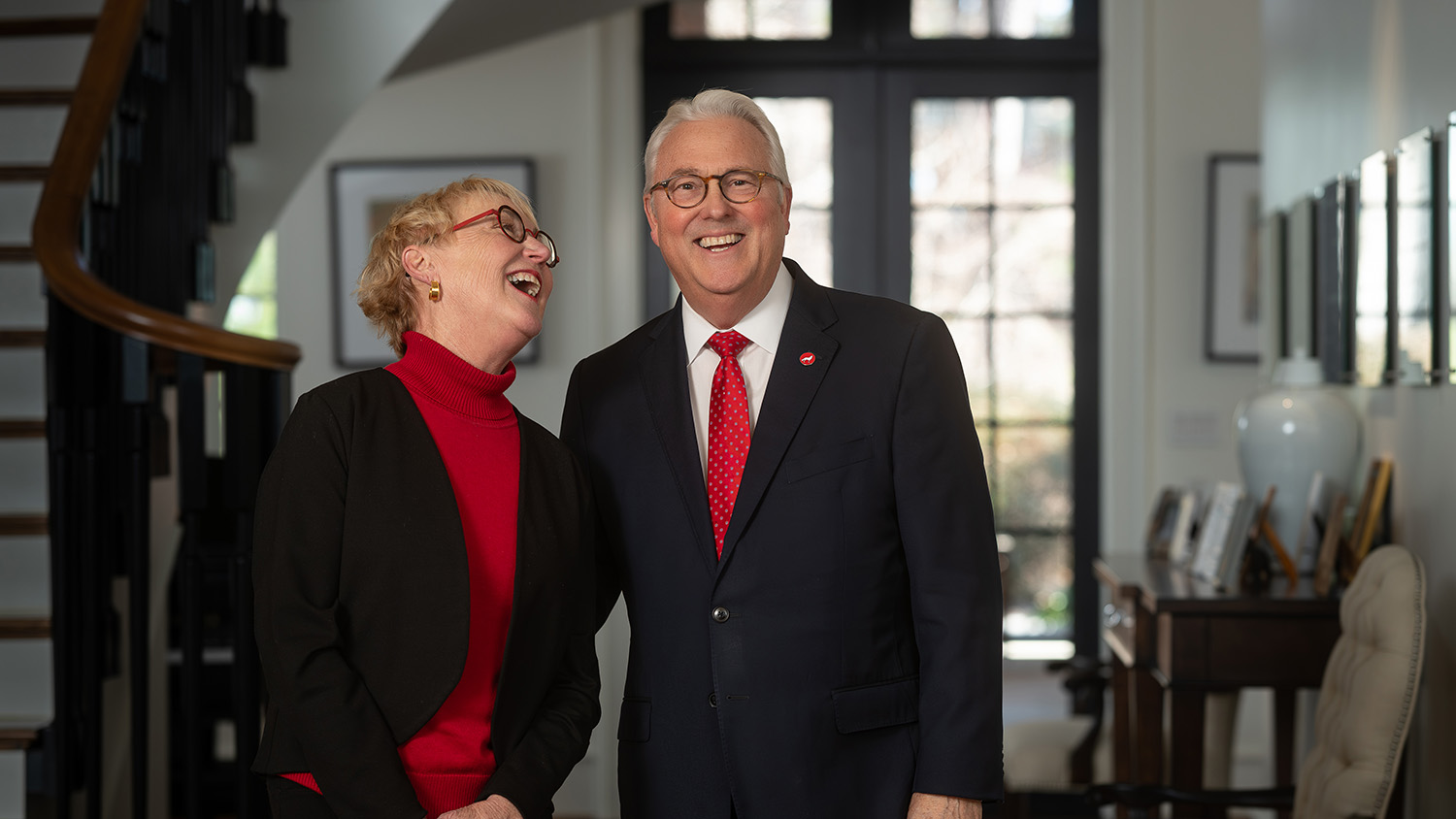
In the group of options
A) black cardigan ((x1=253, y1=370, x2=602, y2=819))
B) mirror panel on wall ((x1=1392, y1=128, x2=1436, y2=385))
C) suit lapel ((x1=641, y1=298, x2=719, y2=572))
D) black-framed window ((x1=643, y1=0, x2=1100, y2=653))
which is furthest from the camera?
black-framed window ((x1=643, y1=0, x2=1100, y2=653))

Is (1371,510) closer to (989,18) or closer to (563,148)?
(989,18)

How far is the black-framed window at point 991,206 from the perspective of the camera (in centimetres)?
527

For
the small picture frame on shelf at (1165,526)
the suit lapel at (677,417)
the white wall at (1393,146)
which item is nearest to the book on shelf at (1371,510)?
the white wall at (1393,146)

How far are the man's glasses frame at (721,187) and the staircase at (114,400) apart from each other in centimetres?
103

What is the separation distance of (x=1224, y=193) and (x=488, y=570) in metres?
4.17

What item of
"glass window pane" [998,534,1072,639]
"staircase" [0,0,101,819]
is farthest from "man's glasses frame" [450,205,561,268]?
"glass window pane" [998,534,1072,639]

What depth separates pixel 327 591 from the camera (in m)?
1.44

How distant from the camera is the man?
165 cm

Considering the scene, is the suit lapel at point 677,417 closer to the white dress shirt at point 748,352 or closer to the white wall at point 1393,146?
the white dress shirt at point 748,352

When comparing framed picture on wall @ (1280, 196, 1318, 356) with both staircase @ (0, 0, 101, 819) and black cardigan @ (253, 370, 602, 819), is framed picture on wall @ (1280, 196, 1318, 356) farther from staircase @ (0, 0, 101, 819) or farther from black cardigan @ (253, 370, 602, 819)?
staircase @ (0, 0, 101, 819)

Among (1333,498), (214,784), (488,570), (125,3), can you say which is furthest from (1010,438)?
(488,570)

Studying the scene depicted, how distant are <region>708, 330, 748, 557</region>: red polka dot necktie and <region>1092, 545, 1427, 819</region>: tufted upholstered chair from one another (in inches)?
51.2

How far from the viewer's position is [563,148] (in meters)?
5.06

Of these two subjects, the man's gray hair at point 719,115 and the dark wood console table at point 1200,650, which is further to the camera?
the dark wood console table at point 1200,650
